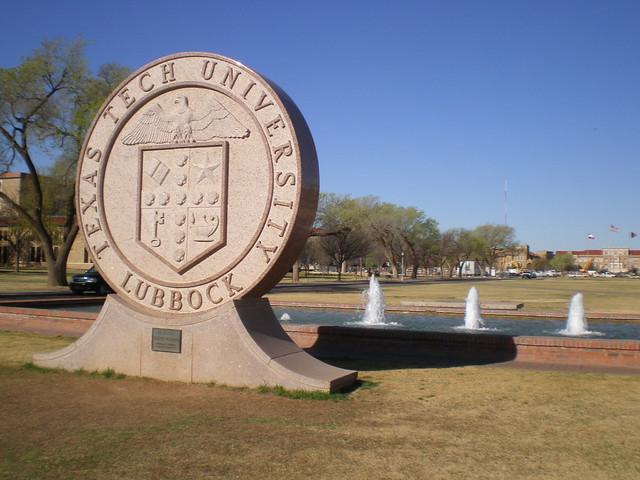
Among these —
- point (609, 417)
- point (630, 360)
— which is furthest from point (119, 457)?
point (630, 360)

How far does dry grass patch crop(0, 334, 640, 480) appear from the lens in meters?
4.37

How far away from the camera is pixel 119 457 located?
4.56m

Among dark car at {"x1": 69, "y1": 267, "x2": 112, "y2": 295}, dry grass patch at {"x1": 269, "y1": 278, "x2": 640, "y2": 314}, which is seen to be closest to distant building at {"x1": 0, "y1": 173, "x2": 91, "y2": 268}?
dark car at {"x1": 69, "y1": 267, "x2": 112, "y2": 295}

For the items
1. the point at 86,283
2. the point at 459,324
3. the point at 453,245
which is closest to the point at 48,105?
the point at 86,283

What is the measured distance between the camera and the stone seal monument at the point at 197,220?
7379 mm

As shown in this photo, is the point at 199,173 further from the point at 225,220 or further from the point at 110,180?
the point at 110,180

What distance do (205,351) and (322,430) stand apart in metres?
2.58

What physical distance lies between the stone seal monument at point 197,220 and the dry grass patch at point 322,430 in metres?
0.43

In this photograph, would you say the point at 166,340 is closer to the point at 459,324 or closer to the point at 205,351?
the point at 205,351

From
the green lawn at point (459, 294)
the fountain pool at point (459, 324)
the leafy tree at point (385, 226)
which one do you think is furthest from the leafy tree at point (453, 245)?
the fountain pool at point (459, 324)

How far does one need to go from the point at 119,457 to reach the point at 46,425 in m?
1.37

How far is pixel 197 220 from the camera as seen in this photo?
791 centimetres

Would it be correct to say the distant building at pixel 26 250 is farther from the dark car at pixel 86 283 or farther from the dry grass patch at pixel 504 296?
the dry grass patch at pixel 504 296

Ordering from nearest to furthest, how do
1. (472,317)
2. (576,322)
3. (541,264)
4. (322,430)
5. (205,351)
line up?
(322,430)
(205,351)
(576,322)
(472,317)
(541,264)
